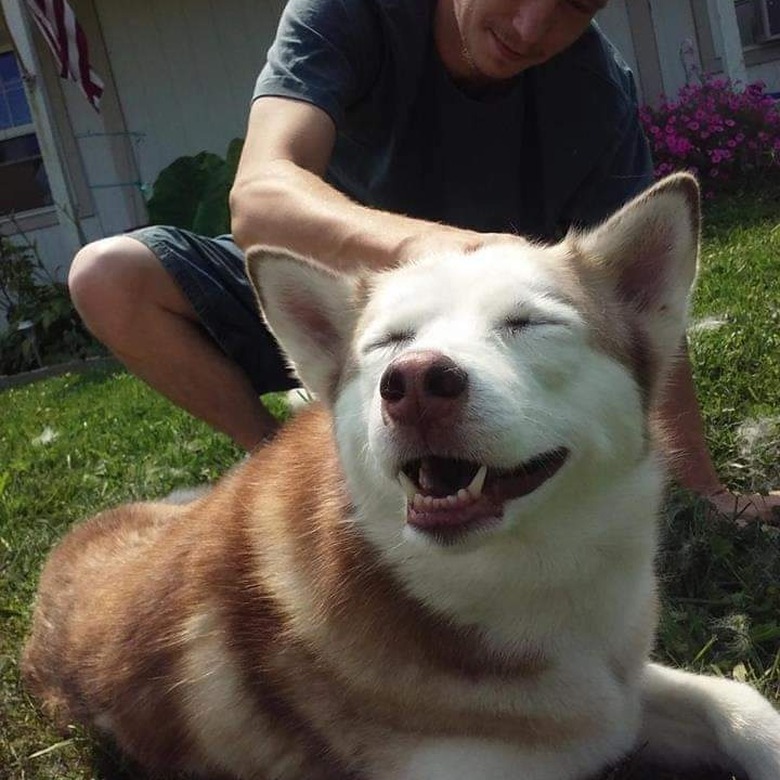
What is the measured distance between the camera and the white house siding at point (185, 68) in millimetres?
10148

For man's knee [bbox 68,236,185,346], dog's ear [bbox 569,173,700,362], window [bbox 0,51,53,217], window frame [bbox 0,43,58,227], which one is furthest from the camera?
window [bbox 0,51,53,217]

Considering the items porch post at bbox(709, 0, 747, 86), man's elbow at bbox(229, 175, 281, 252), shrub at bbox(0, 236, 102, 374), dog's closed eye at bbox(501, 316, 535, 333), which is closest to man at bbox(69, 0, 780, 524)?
man's elbow at bbox(229, 175, 281, 252)

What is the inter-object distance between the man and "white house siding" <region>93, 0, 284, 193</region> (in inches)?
296

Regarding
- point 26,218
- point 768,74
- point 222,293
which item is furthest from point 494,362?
point 768,74

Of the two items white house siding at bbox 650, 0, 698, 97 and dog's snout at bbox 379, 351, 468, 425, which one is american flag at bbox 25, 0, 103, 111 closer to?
white house siding at bbox 650, 0, 698, 97

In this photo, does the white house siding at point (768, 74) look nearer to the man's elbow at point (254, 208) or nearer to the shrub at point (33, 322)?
the shrub at point (33, 322)

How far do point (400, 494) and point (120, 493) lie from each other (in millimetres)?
2433

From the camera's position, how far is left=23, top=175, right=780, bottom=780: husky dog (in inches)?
61.2

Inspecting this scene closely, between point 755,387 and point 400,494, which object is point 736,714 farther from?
point 755,387

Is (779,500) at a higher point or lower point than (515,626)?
lower

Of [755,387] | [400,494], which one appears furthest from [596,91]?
[400,494]

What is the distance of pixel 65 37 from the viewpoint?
8477 mm

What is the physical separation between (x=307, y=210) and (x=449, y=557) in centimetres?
88

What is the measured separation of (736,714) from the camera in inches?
69.6
